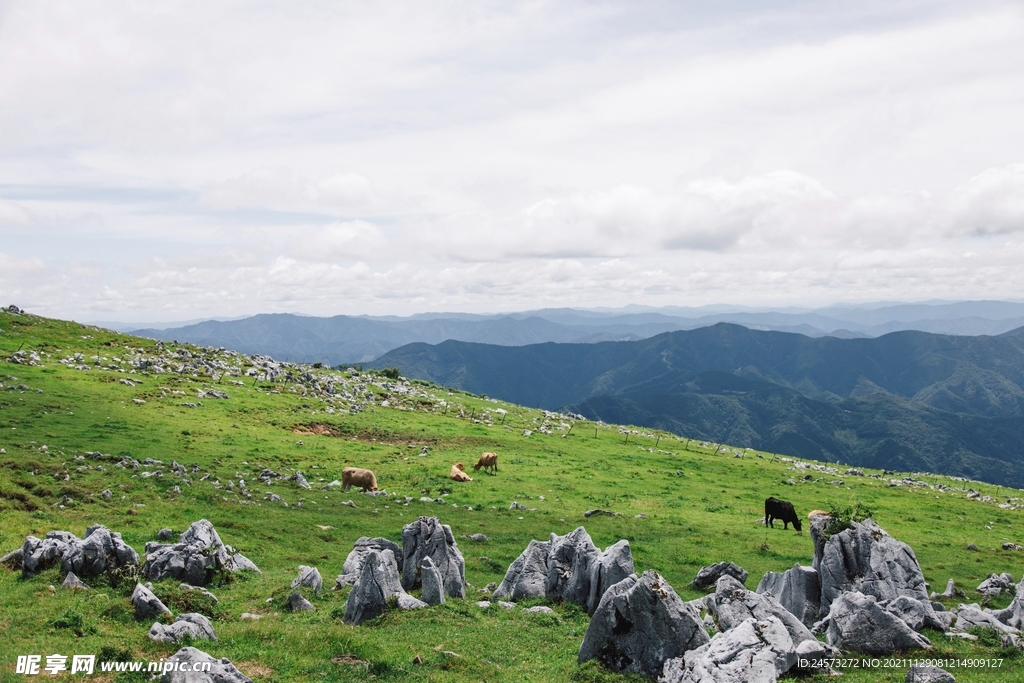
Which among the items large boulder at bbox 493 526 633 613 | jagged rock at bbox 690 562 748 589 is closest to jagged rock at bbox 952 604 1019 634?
jagged rock at bbox 690 562 748 589

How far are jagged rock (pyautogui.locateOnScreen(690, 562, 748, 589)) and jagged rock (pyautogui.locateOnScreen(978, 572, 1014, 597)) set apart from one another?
40.4ft

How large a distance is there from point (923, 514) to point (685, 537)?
30.4m

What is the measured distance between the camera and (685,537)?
1481 inches

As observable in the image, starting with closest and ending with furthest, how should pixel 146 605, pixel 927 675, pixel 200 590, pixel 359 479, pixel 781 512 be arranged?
pixel 927 675 < pixel 146 605 < pixel 200 590 < pixel 781 512 < pixel 359 479

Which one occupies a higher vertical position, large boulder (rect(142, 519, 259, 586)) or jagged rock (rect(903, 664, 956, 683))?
jagged rock (rect(903, 664, 956, 683))

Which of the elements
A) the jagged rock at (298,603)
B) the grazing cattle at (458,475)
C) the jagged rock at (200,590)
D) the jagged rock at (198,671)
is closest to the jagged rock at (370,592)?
the jagged rock at (298,603)

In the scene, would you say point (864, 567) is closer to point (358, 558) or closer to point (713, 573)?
point (713, 573)

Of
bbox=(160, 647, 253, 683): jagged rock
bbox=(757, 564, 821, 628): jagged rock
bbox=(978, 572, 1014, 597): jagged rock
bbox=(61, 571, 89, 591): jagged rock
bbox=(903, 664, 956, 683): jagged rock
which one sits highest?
bbox=(160, 647, 253, 683): jagged rock

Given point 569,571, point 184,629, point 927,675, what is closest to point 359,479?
point 569,571

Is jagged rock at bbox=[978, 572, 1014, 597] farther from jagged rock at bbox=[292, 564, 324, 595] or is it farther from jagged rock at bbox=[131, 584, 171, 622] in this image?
jagged rock at bbox=[131, 584, 171, 622]

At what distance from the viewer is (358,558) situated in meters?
24.4

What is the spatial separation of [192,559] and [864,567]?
2668 centimetres

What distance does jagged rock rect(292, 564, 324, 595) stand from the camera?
2194 cm

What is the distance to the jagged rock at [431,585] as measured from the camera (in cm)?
2139
